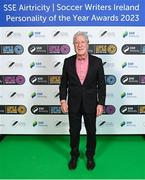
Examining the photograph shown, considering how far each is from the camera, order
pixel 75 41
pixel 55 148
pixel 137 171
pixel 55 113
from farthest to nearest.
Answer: pixel 55 113 < pixel 55 148 < pixel 137 171 < pixel 75 41

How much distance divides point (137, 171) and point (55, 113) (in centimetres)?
141

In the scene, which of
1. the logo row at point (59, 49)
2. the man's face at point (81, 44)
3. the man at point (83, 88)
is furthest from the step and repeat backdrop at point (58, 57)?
the man's face at point (81, 44)

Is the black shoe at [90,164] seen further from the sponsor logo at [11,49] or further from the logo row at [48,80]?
the sponsor logo at [11,49]

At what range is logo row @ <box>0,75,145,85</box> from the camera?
4.57 metres

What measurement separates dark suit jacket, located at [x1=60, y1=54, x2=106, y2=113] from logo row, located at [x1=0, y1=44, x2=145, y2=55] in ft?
2.95

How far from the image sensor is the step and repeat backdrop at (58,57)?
4.43m

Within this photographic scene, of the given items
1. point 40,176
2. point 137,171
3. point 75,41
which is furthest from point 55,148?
point 75,41

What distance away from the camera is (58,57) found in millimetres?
4547

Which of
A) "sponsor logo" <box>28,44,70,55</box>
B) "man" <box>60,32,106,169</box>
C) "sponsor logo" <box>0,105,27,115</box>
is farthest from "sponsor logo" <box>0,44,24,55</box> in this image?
"man" <box>60,32,106,169</box>

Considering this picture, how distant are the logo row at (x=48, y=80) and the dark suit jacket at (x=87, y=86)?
3.07 ft

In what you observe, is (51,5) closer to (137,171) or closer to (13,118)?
(13,118)

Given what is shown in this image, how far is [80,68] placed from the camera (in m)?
3.58

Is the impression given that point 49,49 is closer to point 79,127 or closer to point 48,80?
point 48,80

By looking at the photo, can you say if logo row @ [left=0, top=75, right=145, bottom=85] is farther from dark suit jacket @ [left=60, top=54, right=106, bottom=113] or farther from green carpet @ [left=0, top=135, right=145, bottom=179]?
dark suit jacket @ [left=60, top=54, right=106, bottom=113]
